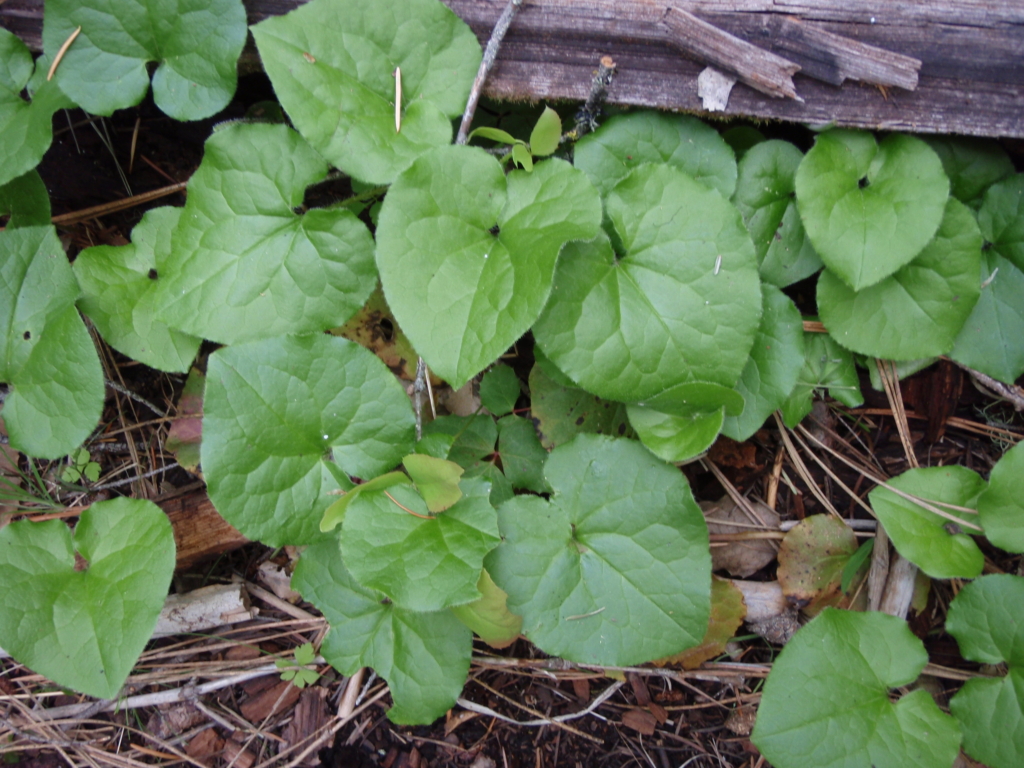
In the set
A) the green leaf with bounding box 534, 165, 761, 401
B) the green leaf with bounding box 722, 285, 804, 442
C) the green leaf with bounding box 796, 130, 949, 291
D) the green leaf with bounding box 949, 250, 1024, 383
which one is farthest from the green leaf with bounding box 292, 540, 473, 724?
the green leaf with bounding box 949, 250, 1024, 383

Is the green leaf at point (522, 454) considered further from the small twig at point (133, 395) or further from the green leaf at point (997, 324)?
the green leaf at point (997, 324)

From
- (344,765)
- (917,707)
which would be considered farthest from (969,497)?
(344,765)

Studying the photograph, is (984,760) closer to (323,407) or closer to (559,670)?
(559,670)

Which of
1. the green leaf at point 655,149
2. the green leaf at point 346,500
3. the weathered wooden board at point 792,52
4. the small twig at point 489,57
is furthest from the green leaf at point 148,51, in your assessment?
the green leaf at point 346,500

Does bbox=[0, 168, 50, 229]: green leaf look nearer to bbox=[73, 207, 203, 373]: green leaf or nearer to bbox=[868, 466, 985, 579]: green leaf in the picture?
bbox=[73, 207, 203, 373]: green leaf

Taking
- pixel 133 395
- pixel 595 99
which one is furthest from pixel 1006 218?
pixel 133 395
